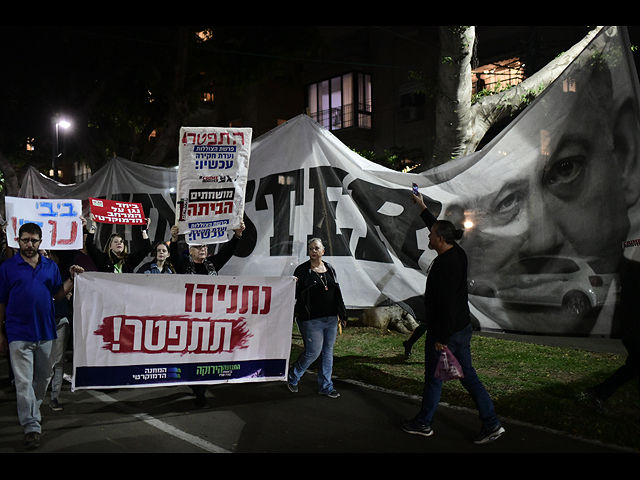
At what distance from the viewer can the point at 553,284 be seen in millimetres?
5379

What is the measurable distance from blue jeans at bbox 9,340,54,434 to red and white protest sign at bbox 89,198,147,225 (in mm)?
3997

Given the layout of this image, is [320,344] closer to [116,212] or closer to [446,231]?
[446,231]

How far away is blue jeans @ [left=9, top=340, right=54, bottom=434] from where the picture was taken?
16.0ft

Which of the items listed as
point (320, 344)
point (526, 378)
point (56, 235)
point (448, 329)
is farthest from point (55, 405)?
point (526, 378)

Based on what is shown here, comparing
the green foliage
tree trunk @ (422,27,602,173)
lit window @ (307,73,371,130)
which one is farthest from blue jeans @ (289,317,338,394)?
lit window @ (307,73,371,130)

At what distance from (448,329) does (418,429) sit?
101 cm

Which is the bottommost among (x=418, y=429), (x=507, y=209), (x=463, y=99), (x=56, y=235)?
(x=418, y=429)

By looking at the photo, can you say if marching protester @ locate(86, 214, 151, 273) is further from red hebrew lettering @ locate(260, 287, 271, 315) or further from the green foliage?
the green foliage

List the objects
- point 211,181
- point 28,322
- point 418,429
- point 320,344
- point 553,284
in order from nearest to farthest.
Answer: point 28,322, point 418,429, point 553,284, point 211,181, point 320,344

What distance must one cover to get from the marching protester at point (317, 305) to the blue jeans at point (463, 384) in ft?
4.71

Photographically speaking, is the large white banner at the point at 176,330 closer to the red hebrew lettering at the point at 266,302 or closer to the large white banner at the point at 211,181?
the red hebrew lettering at the point at 266,302

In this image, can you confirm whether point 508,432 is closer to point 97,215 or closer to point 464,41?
point 464,41

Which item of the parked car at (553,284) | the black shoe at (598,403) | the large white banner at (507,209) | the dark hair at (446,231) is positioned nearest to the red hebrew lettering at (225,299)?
the large white banner at (507,209)

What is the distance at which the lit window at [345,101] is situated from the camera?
26.0m
